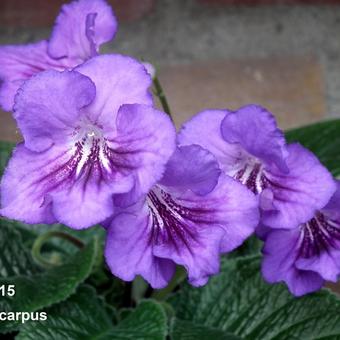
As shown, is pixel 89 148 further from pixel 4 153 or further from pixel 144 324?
pixel 4 153

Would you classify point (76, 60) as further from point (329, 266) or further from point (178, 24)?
point (178, 24)

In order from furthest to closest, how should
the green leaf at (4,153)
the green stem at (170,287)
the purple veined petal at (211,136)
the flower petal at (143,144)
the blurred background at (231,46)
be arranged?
the blurred background at (231,46) → the green leaf at (4,153) → the green stem at (170,287) → the purple veined petal at (211,136) → the flower petal at (143,144)

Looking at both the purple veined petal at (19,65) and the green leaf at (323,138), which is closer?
the purple veined petal at (19,65)

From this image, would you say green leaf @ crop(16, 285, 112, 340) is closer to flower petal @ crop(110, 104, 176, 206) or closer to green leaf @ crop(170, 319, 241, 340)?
green leaf @ crop(170, 319, 241, 340)

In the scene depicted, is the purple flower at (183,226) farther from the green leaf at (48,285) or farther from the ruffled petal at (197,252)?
the green leaf at (48,285)

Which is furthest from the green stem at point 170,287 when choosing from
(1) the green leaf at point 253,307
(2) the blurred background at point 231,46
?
(2) the blurred background at point 231,46

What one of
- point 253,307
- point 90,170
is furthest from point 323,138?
point 90,170
